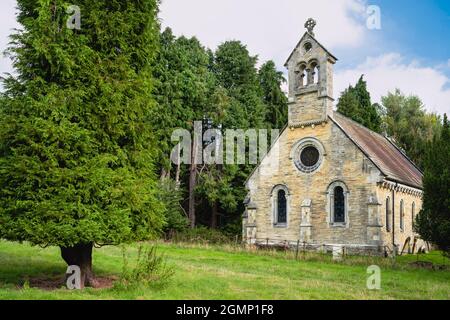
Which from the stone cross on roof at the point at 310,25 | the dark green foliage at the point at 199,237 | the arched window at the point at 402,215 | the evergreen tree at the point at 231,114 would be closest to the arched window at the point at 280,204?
the dark green foliage at the point at 199,237

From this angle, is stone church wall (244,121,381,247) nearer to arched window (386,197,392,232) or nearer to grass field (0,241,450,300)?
arched window (386,197,392,232)

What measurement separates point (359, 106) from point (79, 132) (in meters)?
45.6

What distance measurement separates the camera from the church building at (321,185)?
82.6 ft

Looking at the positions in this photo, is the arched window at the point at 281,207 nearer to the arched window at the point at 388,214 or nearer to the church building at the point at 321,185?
the church building at the point at 321,185

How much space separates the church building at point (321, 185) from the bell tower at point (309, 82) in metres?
0.06

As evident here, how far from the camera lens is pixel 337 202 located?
1041 inches

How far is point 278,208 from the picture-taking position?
1132 inches

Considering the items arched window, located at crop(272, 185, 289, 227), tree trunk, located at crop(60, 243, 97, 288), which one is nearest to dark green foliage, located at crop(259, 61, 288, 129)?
arched window, located at crop(272, 185, 289, 227)

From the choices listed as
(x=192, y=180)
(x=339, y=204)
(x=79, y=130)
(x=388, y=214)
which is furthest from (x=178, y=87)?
(x=79, y=130)

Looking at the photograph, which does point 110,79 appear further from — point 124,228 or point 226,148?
point 226,148

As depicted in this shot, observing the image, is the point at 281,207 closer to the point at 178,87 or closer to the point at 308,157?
the point at 308,157

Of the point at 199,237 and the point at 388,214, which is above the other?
the point at 388,214

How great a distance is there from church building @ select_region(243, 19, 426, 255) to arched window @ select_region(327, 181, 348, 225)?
0.19 ft
